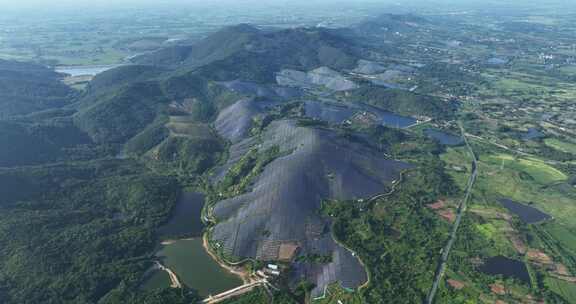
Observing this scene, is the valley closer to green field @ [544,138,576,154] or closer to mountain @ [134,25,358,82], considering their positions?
green field @ [544,138,576,154]

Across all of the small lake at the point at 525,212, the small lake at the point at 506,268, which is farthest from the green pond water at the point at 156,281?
the small lake at the point at 525,212

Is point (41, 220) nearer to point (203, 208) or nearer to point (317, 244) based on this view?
point (203, 208)

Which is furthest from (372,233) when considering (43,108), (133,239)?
(43,108)

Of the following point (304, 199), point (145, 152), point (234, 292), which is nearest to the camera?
point (234, 292)

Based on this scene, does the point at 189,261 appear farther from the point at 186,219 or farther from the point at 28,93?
the point at 28,93

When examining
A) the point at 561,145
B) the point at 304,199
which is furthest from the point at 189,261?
the point at 561,145

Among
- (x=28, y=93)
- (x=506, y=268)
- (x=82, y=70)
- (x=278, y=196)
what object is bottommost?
(x=506, y=268)

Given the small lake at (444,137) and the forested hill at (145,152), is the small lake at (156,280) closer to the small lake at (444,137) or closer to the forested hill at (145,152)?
the forested hill at (145,152)
